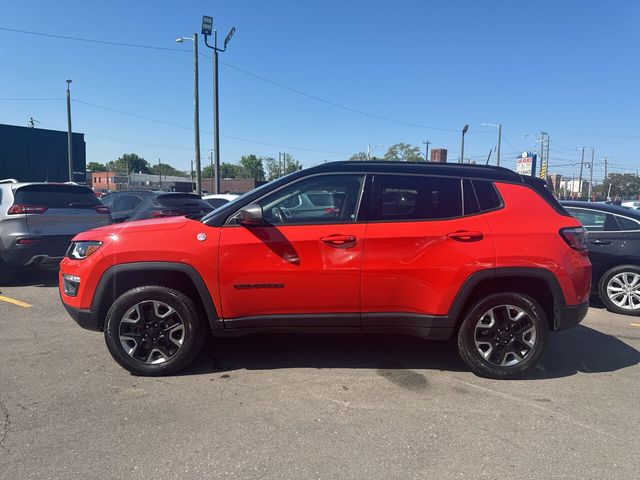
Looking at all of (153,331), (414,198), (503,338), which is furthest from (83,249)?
(503,338)

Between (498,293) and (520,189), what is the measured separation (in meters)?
0.96

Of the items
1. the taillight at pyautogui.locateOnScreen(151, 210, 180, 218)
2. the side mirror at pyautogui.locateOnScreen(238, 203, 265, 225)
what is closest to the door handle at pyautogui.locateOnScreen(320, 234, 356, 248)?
the side mirror at pyautogui.locateOnScreen(238, 203, 265, 225)

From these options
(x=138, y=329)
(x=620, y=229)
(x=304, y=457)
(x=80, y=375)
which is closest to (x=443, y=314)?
(x=304, y=457)

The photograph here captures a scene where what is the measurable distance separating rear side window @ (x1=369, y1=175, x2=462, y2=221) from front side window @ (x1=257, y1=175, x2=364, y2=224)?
0.19 m

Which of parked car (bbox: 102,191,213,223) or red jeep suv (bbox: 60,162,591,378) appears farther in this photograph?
parked car (bbox: 102,191,213,223)

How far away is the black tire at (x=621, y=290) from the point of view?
6.26 meters

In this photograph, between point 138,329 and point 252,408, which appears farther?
point 138,329

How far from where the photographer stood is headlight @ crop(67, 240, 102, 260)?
3922 millimetres

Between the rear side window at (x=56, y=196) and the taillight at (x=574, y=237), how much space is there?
7496 mm

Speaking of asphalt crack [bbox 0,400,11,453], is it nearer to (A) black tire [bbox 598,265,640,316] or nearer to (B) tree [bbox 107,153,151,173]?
(A) black tire [bbox 598,265,640,316]

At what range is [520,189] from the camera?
4.02 m

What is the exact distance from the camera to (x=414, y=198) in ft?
12.9

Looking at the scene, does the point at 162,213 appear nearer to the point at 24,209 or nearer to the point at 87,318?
the point at 24,209

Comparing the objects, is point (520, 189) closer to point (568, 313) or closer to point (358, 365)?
point (568, 313)
